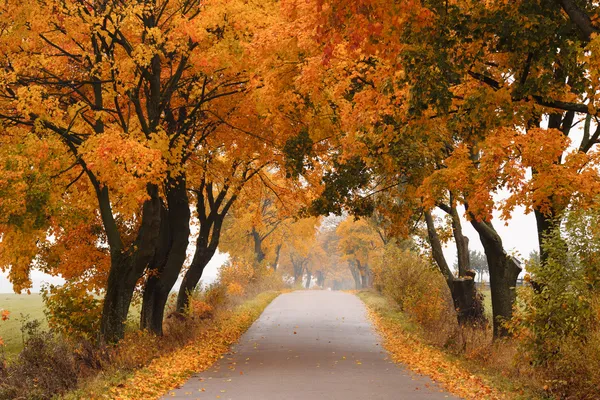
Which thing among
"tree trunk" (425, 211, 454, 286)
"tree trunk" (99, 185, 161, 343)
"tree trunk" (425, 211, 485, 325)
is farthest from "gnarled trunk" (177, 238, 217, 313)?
"tree trunk" (425, 211, 485, 325)

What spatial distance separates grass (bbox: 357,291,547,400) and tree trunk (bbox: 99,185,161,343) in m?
6.24

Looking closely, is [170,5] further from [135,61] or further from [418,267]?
[418,267]

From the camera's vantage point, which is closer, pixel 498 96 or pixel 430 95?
pixel 430 95

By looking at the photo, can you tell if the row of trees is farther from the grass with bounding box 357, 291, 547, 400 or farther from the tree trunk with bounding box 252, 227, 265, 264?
the tree trunk with bounding box 252, 227, 265, 264

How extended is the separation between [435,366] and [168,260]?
25.9 ft

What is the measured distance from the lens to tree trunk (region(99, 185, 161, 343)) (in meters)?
15.4

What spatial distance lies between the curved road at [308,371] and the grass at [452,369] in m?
0.37

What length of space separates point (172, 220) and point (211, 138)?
2673 mm

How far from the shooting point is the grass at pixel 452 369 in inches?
421

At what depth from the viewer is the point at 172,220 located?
62.1 feet

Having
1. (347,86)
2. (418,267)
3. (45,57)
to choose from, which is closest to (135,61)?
(45,57)

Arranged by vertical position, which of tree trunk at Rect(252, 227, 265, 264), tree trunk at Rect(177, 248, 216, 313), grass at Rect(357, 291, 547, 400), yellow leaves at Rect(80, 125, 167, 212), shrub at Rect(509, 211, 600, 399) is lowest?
grass at Rect(357, 291, 547, 400)

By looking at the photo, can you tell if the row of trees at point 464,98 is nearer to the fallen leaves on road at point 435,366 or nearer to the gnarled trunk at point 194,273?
the fallen leaves on road at point 435,366

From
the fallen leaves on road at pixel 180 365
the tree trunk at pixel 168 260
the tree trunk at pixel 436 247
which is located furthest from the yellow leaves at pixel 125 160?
the tree trunk at pixel 436 247
